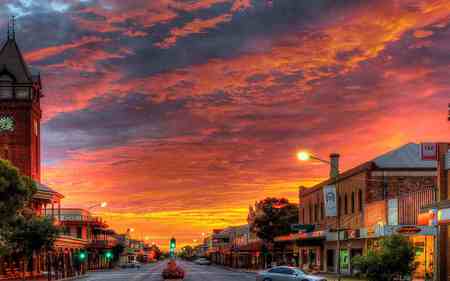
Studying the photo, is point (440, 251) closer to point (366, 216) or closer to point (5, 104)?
point (366, 216)

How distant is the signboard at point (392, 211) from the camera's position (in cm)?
5150

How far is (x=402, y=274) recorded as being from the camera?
38250 millimetres

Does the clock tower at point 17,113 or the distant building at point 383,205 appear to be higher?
the clock tower at point 17,113

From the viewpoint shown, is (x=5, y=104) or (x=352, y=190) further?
(x=5, y=104)

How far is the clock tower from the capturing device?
101 m

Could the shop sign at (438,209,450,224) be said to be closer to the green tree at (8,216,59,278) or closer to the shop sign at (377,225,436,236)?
the shop sign at (377,225,436,236)

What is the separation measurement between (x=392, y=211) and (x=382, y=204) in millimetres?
2829

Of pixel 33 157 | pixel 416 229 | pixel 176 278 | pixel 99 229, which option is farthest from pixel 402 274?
pixel 99 229

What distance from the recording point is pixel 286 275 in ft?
144

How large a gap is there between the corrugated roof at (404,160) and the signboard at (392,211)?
7.16 metres

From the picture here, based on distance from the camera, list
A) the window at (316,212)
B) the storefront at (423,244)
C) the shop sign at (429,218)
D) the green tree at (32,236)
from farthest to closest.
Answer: the window at (316,212) → the green tree at (32,236) → the storefront at (423,244) → the shop sign at (429,218)

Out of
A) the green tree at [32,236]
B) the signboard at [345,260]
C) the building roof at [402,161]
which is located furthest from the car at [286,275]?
the green tree at [32,236]

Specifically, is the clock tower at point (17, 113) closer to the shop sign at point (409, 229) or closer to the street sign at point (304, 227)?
the street sign at point (304, 227)

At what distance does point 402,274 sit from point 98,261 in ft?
352
